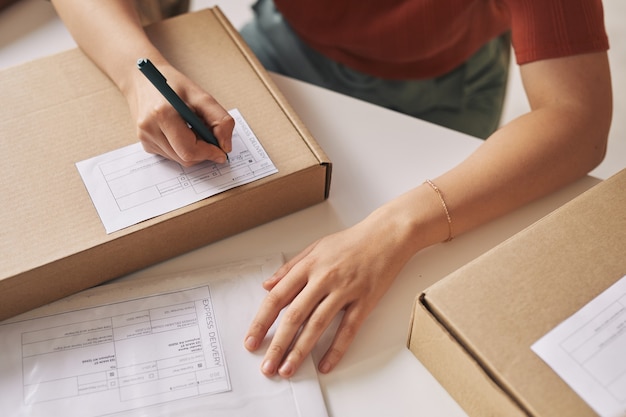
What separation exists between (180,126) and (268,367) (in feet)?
0.90

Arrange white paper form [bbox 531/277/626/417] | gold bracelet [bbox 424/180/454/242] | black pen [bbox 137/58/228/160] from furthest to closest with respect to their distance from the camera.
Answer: gold bracelet [bbox 424/180/454/242] < black pen [bbox 137/58/228/160] < white paper form [bbox 531/277/626/417]

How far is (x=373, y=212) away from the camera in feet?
2.36

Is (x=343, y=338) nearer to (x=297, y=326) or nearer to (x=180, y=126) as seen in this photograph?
(x=297, y=326)

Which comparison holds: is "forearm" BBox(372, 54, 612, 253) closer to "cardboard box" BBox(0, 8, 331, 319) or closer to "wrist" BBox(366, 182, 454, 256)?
"wrist" BBox(366, 182, 454, 256)

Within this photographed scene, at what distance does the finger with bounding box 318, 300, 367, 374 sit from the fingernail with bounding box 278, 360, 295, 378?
31 mm

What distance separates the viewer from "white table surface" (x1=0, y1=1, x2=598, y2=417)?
0.62m

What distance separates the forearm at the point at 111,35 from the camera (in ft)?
2.47

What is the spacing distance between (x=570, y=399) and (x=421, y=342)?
149 mm

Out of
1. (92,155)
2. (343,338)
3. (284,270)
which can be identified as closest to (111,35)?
(92,155)

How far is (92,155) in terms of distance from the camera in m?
0.69

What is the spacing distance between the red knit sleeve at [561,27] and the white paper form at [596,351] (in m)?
0.36

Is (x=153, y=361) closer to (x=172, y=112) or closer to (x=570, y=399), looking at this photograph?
(x=172, y=112)

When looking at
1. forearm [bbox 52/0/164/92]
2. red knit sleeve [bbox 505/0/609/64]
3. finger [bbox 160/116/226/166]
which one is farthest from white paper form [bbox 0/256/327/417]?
red knit sleeve [bbox 505/0/609/64]

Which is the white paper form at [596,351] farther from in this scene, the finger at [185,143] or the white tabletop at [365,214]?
the finger at [185,143]
